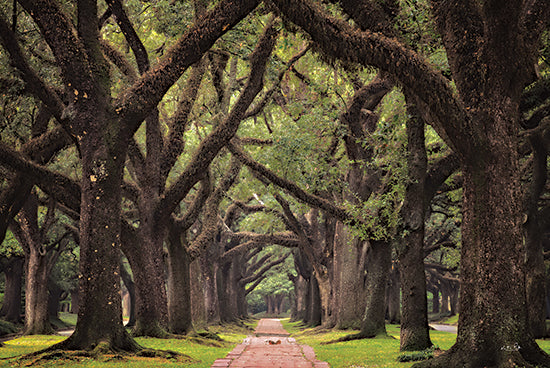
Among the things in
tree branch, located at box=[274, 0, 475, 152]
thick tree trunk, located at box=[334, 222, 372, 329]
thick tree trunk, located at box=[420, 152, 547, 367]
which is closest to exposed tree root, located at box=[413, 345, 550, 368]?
thick tree trunk, located at box=[420, 152, 547, 367]

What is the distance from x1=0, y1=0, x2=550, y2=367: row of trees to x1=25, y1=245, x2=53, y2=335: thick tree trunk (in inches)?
4.1

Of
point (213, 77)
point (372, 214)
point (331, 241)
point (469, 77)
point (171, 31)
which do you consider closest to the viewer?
point (469, 77)

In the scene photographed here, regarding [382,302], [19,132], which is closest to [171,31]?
[19,132]

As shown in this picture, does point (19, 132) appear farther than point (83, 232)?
Yes

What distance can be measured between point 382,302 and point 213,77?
10.2 meters

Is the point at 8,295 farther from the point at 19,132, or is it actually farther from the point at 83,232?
the point at 83,232

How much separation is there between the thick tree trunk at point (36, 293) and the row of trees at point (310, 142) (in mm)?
104

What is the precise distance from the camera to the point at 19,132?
1652 centimetres

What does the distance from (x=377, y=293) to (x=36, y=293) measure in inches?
584

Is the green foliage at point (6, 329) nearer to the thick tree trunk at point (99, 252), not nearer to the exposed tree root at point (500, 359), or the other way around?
the thick tree trunk at point (99, 252)

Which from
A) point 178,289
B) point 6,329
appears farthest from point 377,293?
point 6,329

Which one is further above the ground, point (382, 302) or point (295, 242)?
point (295, 242)

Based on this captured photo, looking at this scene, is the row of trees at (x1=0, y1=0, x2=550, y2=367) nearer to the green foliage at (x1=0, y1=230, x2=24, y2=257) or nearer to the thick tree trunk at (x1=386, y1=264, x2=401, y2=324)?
the green foliage at (x1=0, y1=230, x2=24, y2=257)

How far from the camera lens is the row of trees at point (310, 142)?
8.02m
